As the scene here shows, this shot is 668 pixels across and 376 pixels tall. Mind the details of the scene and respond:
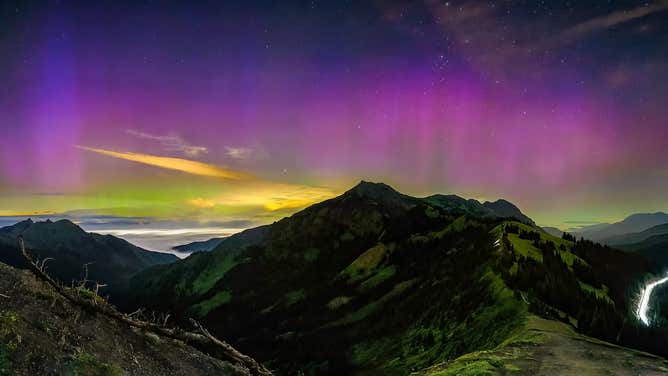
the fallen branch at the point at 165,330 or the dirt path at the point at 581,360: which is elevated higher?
the fallen branch at the point at 165,330

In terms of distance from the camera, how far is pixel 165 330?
18766 millimetres

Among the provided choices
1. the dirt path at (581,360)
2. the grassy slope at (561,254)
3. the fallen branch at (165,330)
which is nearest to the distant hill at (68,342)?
the fallen branch at (165,330)

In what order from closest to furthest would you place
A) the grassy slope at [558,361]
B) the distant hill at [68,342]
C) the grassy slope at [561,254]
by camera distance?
the distant hill at [68,342] → the grassy slope at [558,361] → the grassy slope at [561,254]

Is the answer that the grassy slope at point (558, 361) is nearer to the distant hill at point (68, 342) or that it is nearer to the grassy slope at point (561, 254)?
the distant hill at point (68, 342)

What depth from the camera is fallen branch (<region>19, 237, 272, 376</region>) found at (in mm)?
16516

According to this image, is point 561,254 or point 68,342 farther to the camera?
point 561,254

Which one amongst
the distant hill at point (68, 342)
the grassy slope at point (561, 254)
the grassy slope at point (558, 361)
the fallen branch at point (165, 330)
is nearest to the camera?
the distant hill at point (68, 342)

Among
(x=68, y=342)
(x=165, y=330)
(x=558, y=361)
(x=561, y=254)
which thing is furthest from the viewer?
(x=561, y=254)

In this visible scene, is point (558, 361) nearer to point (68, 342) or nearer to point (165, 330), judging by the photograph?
point (165, 330)

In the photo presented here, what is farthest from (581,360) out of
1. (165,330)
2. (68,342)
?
(68,342)

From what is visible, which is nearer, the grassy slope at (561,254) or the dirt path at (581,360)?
the dirt path at (581,360)

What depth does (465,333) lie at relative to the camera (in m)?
87.0

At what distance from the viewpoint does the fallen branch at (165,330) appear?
16516 mm

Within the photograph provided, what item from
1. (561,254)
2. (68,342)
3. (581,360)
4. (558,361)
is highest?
(68,342)
